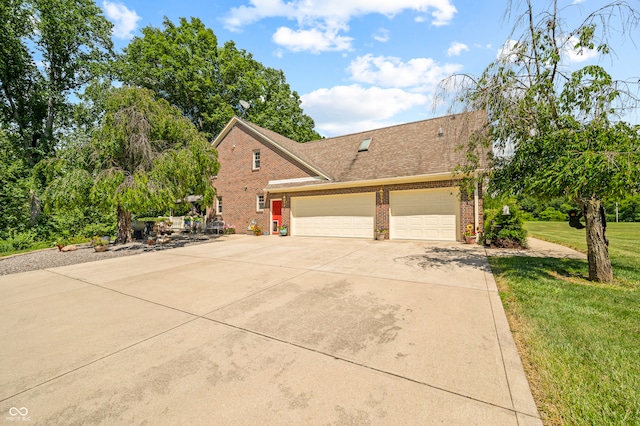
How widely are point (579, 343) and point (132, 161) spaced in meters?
14.2

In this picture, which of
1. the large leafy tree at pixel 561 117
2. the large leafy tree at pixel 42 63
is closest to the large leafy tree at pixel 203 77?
the large leafy tree at pixel 42 63

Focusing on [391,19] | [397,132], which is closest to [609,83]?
[391,19]

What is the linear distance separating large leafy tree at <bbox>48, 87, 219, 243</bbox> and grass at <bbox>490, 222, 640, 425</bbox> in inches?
440

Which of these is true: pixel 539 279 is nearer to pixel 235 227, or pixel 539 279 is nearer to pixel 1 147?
pixel 235 227

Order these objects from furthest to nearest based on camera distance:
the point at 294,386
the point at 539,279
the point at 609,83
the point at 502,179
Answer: the point at 502,179
the point at 539,279
the point at 609,83
the point at 294,386

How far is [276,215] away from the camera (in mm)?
16109

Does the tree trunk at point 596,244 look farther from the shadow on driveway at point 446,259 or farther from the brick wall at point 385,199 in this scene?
the brick wall at point 385,199

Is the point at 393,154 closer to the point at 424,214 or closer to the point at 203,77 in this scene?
the point at 424,214

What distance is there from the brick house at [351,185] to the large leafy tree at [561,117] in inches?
133

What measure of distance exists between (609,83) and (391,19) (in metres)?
5.70

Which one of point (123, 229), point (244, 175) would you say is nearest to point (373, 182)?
point (244, 175)

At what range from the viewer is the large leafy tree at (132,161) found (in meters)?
9.78

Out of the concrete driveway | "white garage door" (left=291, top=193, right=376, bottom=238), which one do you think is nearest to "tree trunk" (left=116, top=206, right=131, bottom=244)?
the concrete driveway

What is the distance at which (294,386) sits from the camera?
2.38 meters
